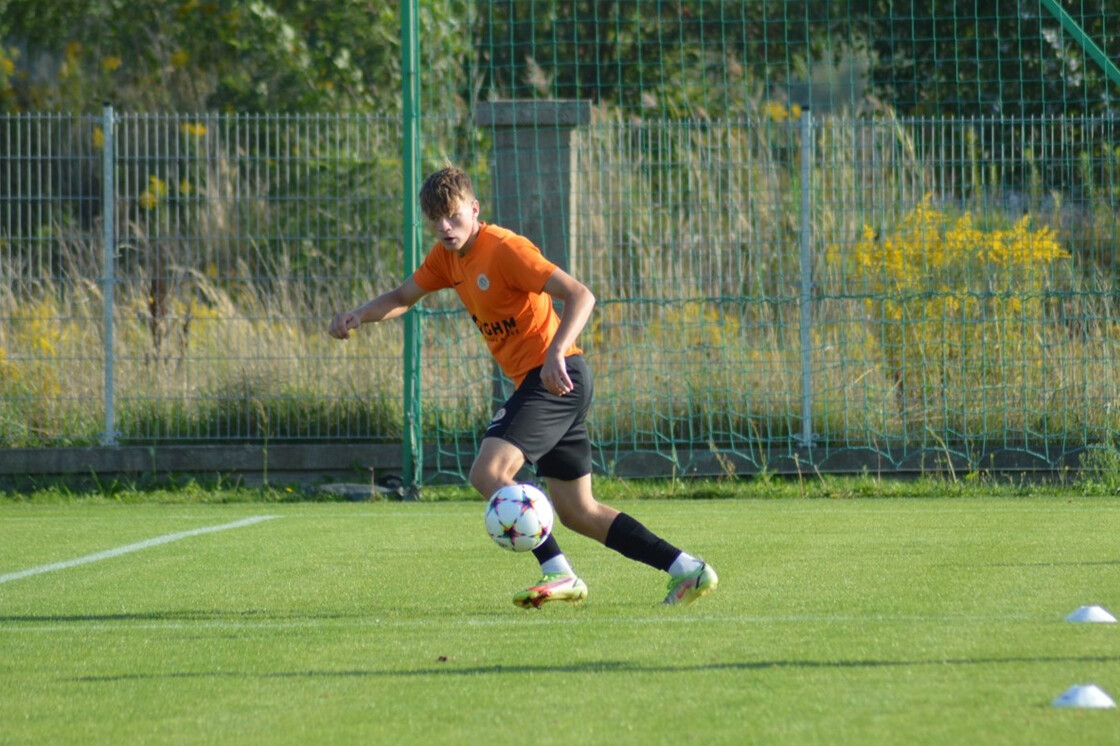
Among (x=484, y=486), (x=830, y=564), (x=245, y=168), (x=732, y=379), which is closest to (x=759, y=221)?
(x=732, y=379)

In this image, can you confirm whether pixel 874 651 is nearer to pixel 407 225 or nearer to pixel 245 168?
pixel 407 225

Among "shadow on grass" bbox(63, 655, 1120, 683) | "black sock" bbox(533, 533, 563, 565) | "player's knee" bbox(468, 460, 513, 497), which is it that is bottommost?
"shadow on grass" bbox(63, 655, 1120, 683)

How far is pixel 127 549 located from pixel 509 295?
3.29 m

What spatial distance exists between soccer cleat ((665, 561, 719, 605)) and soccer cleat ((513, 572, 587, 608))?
1.09 ft

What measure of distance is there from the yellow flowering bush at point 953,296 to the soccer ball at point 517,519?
670 cm

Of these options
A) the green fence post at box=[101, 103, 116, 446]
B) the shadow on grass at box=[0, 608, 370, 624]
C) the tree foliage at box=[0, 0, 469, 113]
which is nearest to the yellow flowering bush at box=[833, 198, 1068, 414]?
the green fence post at box=[101, 103, 116, 446]

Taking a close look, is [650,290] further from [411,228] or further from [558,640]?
[558,640]

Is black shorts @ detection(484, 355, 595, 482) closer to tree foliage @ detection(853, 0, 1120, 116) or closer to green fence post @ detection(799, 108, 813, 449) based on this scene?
green fence post @ detection(799, 108, 813, 449)

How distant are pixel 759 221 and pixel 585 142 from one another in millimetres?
1427

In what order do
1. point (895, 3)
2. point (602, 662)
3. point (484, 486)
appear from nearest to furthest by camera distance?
point (602, 662) → point (484, 486) → point (895, 3)

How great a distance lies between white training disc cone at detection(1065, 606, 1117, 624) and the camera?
17.4 feet

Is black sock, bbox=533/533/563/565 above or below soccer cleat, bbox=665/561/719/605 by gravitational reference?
above

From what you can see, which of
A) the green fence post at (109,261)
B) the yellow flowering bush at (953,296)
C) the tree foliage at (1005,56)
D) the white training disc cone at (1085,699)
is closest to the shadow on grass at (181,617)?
the white training disc cone at (1085,699)

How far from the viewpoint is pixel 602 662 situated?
4793mm
